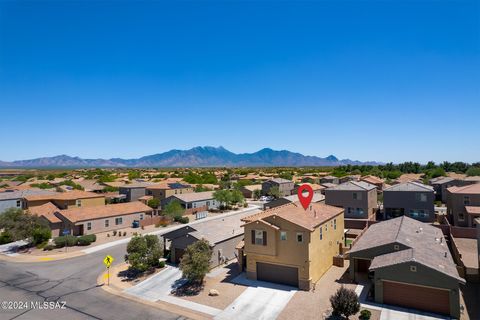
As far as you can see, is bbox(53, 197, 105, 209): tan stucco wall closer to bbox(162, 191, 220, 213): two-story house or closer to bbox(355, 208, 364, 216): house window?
bbox(162, 191, 220, 213): two-story house

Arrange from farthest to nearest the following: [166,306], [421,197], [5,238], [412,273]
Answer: [421,197] → [5,238] → [166,306] → [412,273]

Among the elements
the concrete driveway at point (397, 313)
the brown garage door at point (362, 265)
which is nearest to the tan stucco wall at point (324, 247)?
the brown garage door at point (362, 265)

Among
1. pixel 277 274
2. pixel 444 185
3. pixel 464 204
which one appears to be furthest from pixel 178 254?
pixel 444 185

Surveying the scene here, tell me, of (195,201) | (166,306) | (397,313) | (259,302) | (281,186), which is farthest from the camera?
(281,186)

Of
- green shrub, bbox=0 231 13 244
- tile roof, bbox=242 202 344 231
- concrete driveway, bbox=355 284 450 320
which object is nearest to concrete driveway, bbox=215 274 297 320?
tile roof, bbox=242 202 344 231

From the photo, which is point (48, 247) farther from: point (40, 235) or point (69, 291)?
point (69, 291)

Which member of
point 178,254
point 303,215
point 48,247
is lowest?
point 48,247

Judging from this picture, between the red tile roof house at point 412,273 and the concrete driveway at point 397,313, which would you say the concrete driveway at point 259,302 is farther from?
the red tile roof house at point 412,273
